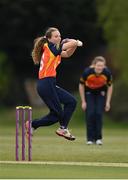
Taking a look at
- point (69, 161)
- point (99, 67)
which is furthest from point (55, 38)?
point (99, 67)

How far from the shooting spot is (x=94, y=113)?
21.8m

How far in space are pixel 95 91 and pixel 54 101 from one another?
15.8 feet

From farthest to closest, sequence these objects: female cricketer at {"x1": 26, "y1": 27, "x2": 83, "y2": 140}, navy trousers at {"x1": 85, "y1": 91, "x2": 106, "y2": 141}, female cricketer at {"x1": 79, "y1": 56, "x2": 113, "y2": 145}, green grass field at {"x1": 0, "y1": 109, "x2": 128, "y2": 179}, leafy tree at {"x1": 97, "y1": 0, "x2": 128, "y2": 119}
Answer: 1. leafy tree at {"x1": 97, "y1": 0, "x2": 128, "y2": 119}
2. navy trousers at {"x1": 85, "y1": 91, "x2": 106, "y2": 141}
3. female cricketer at {"x1": 79, "y1": 56, "x2": 113, "y2": 145}
4. female cricketer at {"x1": 26, "y1": 27, "x2": 83, "y2": 140}
5. green grass field at {"x1": 0, "y1": 109, "x2": 128, "y2": 179}

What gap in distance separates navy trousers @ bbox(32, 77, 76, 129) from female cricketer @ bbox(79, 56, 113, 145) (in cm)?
421

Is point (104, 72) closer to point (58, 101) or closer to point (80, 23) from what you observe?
point (58, 101)

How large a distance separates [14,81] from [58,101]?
143 ft

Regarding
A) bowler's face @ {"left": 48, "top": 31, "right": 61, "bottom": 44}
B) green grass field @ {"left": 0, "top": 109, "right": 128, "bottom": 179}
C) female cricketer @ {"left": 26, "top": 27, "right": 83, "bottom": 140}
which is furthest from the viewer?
bowler's face @ {"left": 48, "top": 31, "right": 61, "bottom": 44}

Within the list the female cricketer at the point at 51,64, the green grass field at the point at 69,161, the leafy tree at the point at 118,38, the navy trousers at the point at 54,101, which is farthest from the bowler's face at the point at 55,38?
the leafy tree at the point at 118,38

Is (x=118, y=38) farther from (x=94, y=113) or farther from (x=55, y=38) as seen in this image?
(x=55, y=38)

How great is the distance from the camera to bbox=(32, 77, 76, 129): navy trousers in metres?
16.6

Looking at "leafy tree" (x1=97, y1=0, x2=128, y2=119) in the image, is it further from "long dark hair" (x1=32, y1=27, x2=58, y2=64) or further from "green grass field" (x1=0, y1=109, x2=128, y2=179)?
"long dark hair" (x1=32, y1=27, x2=58, y2=64)

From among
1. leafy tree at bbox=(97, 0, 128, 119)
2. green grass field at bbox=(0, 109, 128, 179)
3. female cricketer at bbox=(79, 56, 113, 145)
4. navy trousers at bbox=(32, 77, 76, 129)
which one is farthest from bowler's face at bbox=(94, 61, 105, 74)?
leafy tree at bbox=(97, 0, 128, 119)

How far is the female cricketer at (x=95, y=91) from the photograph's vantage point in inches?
843

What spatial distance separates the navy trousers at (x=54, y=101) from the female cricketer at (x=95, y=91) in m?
4.21
